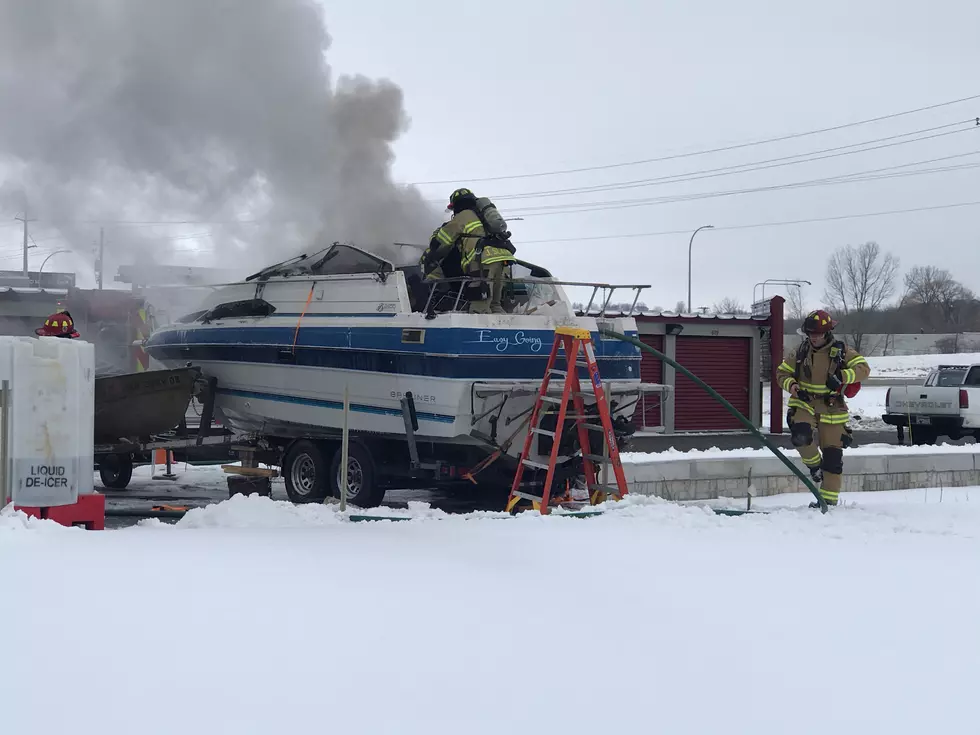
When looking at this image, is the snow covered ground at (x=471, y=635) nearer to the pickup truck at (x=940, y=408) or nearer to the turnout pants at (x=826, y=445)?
the turnout pants at (x=826, y=445)

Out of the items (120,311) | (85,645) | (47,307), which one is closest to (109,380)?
(85,645)

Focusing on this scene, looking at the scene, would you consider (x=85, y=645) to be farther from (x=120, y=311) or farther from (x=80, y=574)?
(x=120, y=311)

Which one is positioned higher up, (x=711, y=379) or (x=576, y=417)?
(x=711, y=379)

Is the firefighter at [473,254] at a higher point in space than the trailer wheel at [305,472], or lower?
higher

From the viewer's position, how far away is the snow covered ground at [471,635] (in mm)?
2939

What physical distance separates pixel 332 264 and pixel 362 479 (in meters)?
2.19

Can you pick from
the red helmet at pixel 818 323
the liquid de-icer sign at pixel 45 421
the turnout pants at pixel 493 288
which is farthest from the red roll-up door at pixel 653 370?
the liquid de-icer sign at pixel 45 421

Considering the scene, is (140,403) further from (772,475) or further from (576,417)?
(772,475)

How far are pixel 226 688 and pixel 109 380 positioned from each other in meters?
7.47

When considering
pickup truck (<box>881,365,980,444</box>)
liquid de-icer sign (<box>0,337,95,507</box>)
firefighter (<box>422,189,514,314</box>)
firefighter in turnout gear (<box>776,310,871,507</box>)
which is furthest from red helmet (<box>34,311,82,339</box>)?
pickup truck (<box>881,365,980,444</box>)

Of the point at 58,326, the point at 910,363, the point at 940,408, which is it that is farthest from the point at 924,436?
the point at 910,363

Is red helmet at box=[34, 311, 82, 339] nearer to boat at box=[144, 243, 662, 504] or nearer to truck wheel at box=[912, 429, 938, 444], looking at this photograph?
boat at box=[144, 243, 662, 504]

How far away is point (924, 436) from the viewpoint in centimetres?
1859

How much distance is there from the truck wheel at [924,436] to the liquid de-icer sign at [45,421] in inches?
639
